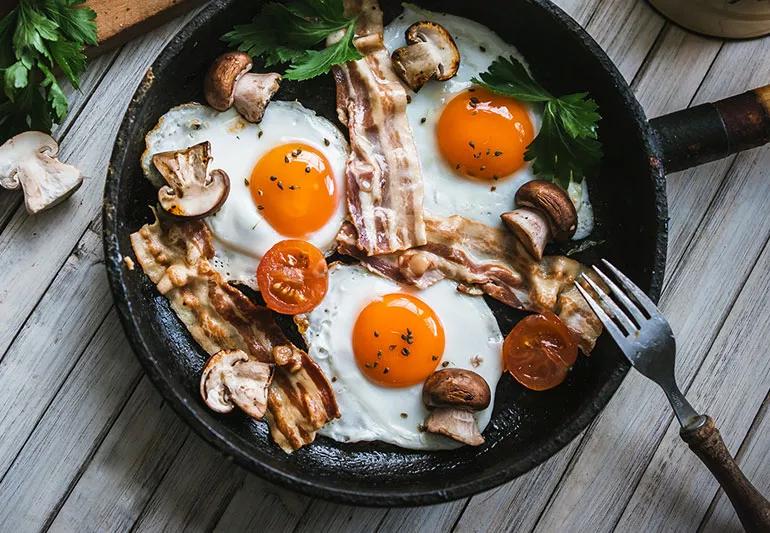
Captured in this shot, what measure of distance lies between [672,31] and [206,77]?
5.59ft

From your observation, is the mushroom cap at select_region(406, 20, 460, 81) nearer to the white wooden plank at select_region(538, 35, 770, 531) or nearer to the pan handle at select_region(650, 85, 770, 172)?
the pan handle at select_region(650, 85, 770, 172)

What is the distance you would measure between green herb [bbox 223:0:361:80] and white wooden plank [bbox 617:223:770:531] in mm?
1563

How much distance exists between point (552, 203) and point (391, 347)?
27.7 inches

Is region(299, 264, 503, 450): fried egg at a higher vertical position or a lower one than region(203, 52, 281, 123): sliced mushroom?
lower

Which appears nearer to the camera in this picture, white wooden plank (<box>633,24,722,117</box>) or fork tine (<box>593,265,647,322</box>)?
fork tine (<box>593,265,647,322</box>)

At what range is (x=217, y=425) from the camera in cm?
255

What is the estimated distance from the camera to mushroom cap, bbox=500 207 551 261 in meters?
2.62

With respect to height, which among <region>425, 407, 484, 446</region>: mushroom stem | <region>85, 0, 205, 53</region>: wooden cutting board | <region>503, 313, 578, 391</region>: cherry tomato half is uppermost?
<region>85, 0, 205, 53</region>: wooden cutting board

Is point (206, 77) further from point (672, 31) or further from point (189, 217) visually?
point (672, 31)

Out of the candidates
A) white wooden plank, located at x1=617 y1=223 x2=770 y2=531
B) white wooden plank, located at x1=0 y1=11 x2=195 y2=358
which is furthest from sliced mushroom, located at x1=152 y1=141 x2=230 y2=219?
white wooden plank, located at x1=617 y1=223 x2=770 y2=531

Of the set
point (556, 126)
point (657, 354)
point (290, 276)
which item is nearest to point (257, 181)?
point (290, 276)

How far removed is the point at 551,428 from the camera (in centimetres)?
268

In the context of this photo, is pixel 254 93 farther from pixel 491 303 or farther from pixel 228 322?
pixel 491 303

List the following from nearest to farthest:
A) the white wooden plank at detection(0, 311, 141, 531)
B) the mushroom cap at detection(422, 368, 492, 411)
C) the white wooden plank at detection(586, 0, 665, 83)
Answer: the mushroom cap at detection(422, 368, 492, 411) → the white wooden plank at detection(0, 311, 141, 531) → the white wooden plank at detection(586, 0, 665, 83)
